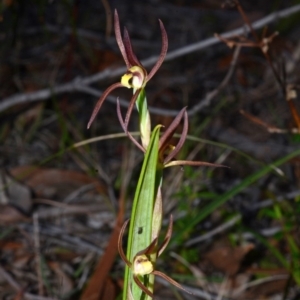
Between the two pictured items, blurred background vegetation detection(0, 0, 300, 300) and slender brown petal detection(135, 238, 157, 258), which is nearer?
slender brown petal detection(135, 238, 157, 258)

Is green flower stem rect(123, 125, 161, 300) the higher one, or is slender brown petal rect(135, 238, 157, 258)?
green flower stem rect(123, 125, 161, 300)

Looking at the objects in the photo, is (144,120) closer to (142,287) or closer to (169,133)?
(169,133)

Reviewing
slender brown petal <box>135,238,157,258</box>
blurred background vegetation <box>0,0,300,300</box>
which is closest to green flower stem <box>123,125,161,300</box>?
slender brown petal <box>135,238,157,258</box>

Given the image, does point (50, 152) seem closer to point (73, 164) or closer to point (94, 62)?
point (73, 164)

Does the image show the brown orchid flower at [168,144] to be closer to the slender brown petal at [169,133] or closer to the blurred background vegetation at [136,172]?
the slender brown petal at [169,133]

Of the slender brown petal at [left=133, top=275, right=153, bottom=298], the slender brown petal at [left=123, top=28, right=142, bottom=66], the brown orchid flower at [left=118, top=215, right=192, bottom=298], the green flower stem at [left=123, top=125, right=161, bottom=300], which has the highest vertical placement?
the slender brown petal at [left=123, top=28, right=142, bottom=66]

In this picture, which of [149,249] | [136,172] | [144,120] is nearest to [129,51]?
[144,120]

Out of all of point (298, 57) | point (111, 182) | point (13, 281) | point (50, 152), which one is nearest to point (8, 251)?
point (13, 281)

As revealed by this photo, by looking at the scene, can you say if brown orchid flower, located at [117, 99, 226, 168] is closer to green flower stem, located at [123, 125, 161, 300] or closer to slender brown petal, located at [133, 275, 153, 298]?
green flower stem, located at [123, 125, 161, 300]
